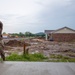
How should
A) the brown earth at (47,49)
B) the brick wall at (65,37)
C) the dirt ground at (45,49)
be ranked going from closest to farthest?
the dirt ground at (45,49), the brown earth at (47,49), the brick wall at (65,37)

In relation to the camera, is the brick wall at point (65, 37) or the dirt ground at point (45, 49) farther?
the brick wall at point (65, 37)

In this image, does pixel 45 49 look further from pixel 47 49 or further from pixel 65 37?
pixel 65 37

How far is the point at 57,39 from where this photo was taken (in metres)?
62.4

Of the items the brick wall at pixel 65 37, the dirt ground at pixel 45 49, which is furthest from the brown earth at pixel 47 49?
the brick wall at pixel 65 37

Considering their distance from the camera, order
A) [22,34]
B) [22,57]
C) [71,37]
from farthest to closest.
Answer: [22,34]
[71,37]
[22,57]

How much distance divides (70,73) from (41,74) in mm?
716

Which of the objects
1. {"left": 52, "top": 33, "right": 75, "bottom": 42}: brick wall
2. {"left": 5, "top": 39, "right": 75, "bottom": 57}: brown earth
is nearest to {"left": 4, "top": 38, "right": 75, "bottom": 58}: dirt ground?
{"left": 5, "top": 39, "right": 75, "bottom": 57}: brown earth

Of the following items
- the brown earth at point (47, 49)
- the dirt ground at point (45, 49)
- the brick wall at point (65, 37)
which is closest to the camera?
the dirt ground at point (45, 49)

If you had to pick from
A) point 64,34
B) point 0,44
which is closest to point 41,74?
point 0,44

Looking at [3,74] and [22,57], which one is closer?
[3,74]

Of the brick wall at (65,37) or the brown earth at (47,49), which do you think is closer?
the brown earth at (47,49)

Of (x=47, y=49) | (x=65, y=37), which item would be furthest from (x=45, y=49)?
(x=65, y=37)

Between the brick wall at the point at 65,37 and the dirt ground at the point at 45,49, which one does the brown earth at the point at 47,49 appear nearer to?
the dirt ground at the point at 45,49

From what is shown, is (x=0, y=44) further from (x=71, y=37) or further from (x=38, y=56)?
(x=71, y=37)
